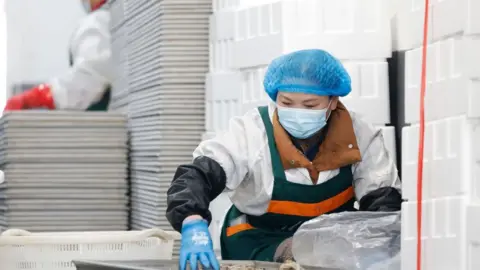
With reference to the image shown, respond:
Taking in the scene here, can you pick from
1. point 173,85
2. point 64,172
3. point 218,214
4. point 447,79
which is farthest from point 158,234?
point 64,172

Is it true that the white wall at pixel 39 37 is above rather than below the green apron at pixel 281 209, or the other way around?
above

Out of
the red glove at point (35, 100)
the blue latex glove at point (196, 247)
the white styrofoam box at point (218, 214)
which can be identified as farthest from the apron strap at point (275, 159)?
the red glove at point (35, 100)

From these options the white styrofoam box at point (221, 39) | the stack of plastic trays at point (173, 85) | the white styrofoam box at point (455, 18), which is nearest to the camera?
the white styrofoam box at point (455, 18)

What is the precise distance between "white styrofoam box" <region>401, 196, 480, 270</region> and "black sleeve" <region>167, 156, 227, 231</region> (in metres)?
0.68

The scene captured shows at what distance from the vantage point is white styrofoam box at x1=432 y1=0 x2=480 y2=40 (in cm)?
245

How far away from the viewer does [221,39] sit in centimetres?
491

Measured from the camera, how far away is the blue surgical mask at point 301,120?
11.4 feet

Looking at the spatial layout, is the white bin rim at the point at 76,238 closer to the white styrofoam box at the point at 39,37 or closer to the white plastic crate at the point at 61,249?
the white plastic crate at the point at 61,249

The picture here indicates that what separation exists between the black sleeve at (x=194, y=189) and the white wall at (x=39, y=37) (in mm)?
4662

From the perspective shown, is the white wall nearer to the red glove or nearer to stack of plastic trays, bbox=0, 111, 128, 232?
the red glove

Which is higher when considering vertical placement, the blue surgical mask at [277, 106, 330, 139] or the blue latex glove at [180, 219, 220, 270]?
the blue surgical mask at [277, 106, 330, 139]

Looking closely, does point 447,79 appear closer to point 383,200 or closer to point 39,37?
point 383,200

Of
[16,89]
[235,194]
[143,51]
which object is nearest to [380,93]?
[235,194]

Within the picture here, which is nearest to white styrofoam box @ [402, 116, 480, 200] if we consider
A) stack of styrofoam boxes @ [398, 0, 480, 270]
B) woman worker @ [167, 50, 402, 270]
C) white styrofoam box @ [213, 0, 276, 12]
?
stack of styrofoam boxes @ [398, 0, 480, 270]
